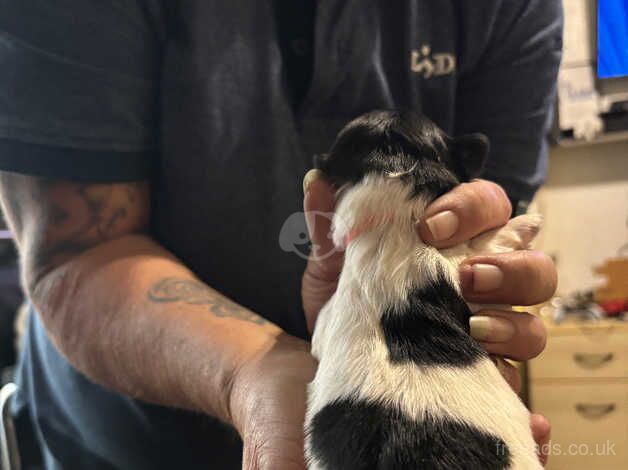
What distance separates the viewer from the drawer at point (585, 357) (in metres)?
1.95

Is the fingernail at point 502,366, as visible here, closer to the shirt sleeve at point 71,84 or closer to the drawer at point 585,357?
the shirt sleeve at point 71,84

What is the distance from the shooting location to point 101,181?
2.43ft

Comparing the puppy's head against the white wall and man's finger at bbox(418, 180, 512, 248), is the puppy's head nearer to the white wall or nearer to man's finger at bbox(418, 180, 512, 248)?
man's finger at bbox(418, 180, 512, 248)

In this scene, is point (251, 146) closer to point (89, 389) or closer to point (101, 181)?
point (101, 181)

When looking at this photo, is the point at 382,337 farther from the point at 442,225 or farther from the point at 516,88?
the point at 516,88

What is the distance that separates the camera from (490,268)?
580mm

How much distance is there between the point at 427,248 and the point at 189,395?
37 cm

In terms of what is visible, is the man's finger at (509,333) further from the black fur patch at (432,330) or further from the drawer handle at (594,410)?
the drawer handle at (594,410)

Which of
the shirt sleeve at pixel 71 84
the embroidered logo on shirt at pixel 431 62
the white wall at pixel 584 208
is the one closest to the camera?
the shirt sleeve at pixel 71 84

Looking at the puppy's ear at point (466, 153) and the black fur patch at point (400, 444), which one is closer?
the black fur patch at point (400, 444)

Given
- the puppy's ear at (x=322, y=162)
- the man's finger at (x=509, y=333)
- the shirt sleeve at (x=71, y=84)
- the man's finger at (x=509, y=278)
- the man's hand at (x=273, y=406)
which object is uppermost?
the shirt sleeve at (x=71, y=84)

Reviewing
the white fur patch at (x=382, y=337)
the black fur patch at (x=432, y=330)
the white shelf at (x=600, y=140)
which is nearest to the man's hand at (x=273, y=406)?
the white fur patch at (x=382, y=337)

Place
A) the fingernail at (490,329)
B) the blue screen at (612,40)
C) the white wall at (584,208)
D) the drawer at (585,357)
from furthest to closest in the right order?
the white wall at (584,208) < the blue screen at (612,40) < the drawer at (585,357) < the fingernail at (490,329)

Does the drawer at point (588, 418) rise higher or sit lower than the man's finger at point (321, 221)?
lower
